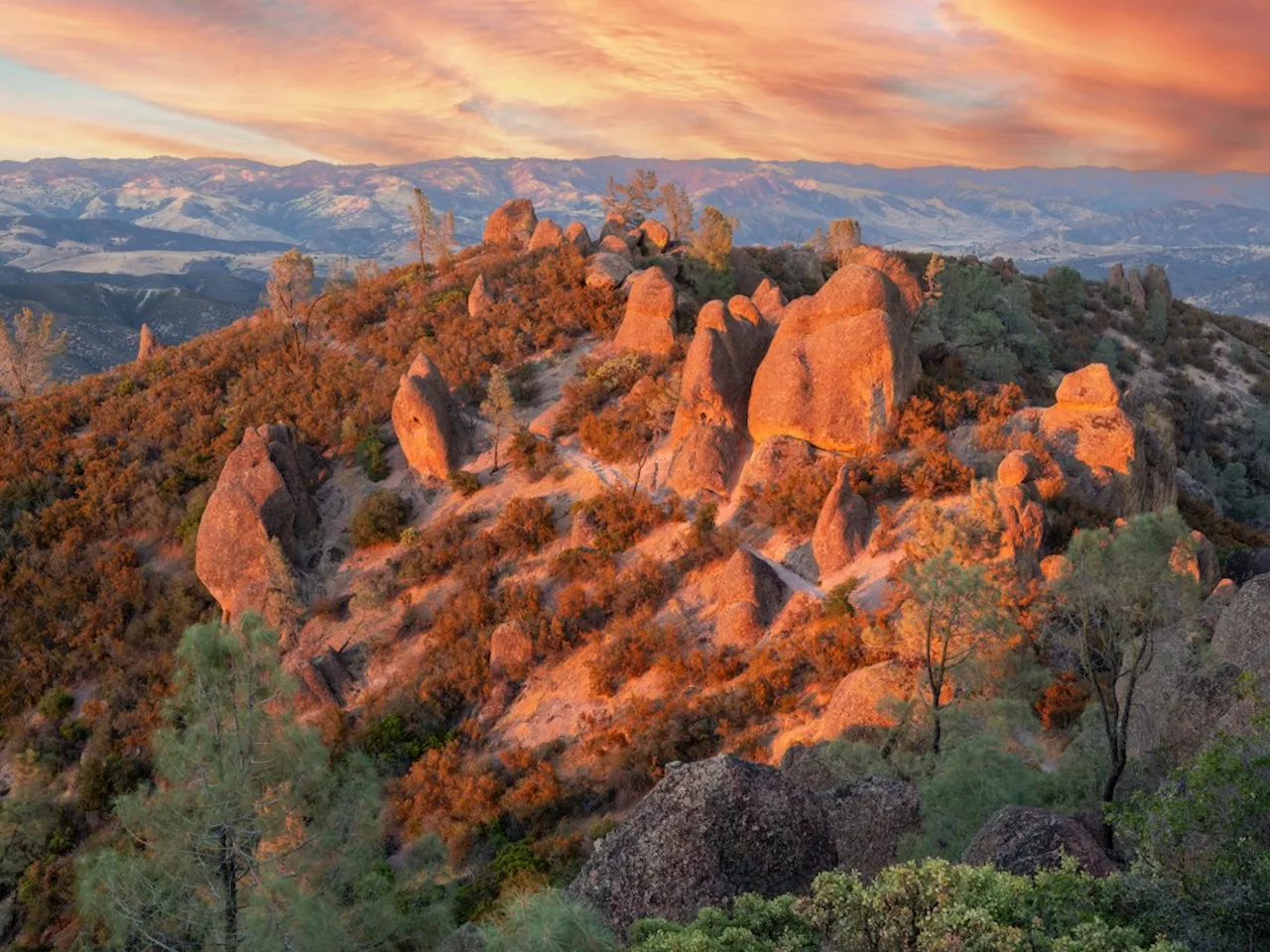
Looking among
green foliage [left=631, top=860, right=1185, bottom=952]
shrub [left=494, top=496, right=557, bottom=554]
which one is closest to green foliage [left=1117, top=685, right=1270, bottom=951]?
green foliage [left=631, top=860, right=1185, bottom=952]

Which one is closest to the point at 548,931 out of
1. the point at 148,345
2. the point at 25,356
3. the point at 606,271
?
the point at 606,271

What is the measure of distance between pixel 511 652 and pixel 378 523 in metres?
12.2

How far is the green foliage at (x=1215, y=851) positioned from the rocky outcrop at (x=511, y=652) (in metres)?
25.6

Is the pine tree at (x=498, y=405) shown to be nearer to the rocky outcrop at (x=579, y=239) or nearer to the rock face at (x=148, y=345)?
the rocky outcrop at (x=579, y=239)

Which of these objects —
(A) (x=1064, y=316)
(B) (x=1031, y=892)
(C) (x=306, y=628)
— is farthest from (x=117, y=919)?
(A) (x=1064, y=316)

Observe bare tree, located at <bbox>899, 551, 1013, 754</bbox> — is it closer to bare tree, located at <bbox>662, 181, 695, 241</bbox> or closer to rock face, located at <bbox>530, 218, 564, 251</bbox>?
rock face, located at <bbox>530, 218, 564, 251</bbox>

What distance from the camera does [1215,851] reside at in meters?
11.0

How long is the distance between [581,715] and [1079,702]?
59.1ft

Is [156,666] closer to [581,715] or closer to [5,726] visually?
[5,726]

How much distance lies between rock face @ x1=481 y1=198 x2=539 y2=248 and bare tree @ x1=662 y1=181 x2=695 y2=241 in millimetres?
13391

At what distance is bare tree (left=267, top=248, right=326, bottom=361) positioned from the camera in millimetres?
60312

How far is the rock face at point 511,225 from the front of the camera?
74375mm

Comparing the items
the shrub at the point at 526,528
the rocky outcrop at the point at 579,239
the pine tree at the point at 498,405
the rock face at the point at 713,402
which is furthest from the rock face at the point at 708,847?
the rocky outcrop at the point at 579,239

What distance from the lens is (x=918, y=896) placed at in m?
11.1
